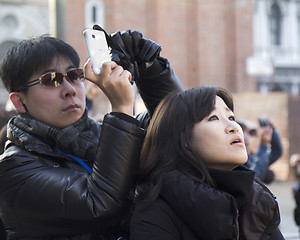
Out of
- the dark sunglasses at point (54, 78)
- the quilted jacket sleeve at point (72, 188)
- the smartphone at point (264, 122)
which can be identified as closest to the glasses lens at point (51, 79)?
the dark sunglasses at point (54, 78)

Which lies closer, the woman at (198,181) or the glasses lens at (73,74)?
the woman at (198,181)

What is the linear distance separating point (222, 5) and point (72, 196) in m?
26.9

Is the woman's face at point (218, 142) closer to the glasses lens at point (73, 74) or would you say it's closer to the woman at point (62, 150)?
the woman at point (62, 150)

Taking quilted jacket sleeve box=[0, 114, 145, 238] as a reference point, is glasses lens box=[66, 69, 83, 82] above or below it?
above

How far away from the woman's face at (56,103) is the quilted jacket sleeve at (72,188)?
0.19 meters

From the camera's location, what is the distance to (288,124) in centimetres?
1736

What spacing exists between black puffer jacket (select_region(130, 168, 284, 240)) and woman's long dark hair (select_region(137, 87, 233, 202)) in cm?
5

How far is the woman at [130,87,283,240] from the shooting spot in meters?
1.63

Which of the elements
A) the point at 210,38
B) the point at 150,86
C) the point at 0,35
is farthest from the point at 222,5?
the point at 150,86

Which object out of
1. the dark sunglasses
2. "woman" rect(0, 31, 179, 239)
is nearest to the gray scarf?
"woman" rect(0, 31, 179, 239)

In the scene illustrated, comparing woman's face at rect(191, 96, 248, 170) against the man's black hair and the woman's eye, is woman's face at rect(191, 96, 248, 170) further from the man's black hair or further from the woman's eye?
the man's black hair

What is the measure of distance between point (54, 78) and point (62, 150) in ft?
0.88

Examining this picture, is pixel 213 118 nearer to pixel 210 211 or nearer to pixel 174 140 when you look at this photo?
pixel 174 140

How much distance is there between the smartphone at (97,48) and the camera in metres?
1.77
